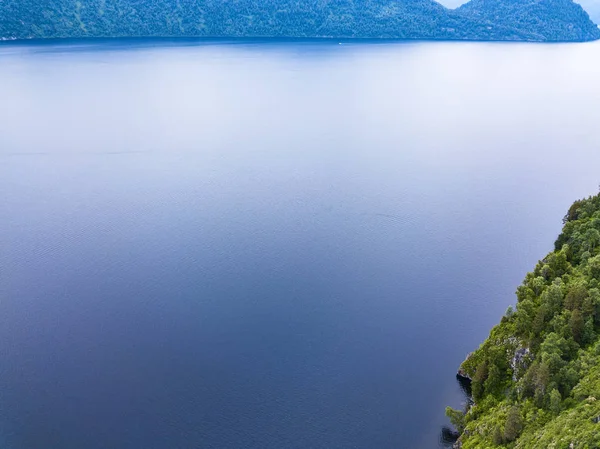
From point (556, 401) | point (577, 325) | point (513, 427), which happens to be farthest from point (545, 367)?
point (577, 325)

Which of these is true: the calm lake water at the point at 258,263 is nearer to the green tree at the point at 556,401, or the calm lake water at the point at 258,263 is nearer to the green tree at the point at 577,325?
the green tree at the point at 556,401

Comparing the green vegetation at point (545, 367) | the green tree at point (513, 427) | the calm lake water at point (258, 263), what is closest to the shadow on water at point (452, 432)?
the calm lake water at point (258, 263)

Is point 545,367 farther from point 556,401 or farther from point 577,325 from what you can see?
point 577,325

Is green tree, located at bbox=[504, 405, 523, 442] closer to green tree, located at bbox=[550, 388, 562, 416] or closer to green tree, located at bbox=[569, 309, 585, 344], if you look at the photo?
green tree, located at bbox=[550, 388, 562, 416]

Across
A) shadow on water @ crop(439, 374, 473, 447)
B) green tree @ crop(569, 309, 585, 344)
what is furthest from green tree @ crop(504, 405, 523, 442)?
green tree @ crop(569, 309, 585, 344)

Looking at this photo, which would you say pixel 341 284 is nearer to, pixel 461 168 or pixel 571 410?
pixel 571 410

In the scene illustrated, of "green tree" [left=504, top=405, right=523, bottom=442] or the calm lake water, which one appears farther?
the calm lake water

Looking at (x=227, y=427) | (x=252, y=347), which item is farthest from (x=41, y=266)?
(x=227, y=427)
